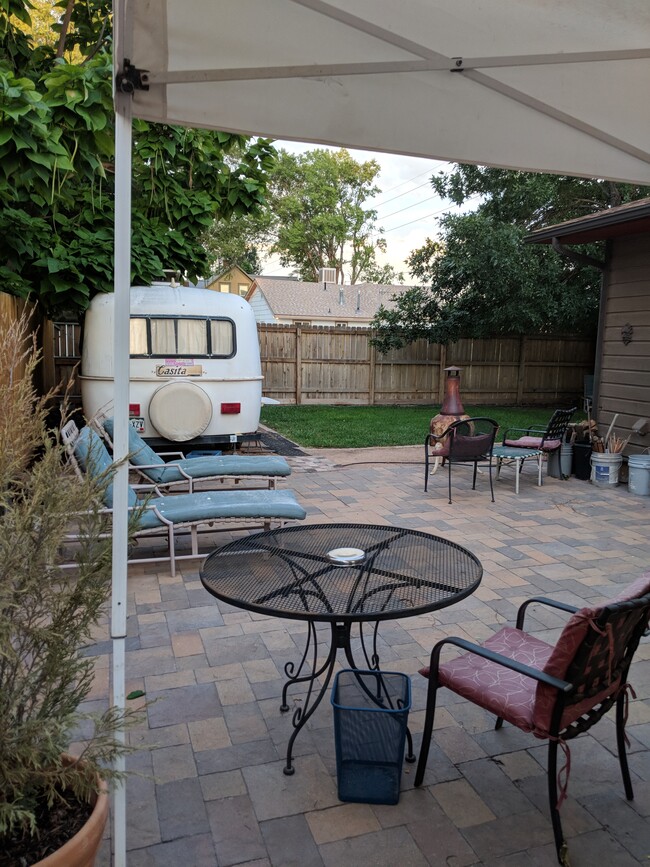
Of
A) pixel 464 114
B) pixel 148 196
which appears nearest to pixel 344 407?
pixel 148 196

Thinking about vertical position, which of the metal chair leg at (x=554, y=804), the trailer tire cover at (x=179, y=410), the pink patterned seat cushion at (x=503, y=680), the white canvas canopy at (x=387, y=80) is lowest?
the metal chair leg at (x=554, y=804)

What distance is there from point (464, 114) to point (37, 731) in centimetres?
258

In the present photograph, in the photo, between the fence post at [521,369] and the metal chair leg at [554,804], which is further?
the fence post at [521,369]

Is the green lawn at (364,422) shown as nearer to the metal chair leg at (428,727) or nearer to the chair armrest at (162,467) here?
the chair armrest at (162,467)

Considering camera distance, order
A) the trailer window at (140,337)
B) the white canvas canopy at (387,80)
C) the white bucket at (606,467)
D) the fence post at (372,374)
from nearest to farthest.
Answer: the white canvas canopy at (387,80) → the trailer window at (140,337) → the white bucket at (606,467) → the fence post at (372,374)

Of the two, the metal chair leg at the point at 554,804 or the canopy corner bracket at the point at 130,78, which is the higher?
the canopy corner bracket at the point at 130,78

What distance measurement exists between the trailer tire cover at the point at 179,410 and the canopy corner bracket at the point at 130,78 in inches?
208

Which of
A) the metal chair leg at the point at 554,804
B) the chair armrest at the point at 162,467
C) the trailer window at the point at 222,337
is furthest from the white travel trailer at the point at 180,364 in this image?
the metal chair leg at the point at 554,804

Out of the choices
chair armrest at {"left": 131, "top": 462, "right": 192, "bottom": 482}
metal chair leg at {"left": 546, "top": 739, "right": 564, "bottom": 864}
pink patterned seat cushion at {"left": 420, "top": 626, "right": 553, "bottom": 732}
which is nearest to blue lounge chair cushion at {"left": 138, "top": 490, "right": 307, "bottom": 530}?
chair armrest at {"left": 131, "top": 462, "right": 192, "bottom": 482}

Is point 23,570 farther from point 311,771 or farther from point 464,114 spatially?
point 464,114

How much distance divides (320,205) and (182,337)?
2675cm

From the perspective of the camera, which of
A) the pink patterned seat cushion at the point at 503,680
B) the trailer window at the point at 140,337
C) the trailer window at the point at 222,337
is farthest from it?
the trailer window at the point at 222,337

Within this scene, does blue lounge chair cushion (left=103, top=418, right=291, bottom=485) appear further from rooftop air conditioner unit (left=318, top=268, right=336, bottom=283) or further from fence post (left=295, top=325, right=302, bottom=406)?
rooftop air conditioner unit (left=318, top=268, right=336, bottom=283)

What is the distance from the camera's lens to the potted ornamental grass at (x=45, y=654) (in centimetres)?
153
